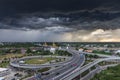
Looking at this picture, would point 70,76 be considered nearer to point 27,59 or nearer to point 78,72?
point 78,72

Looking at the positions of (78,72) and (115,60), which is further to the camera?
(115,60)

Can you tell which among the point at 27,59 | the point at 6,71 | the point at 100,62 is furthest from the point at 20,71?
the point at 100,62

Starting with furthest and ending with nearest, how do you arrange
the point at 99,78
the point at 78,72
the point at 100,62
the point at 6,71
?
the point at 100,62, the point at 6,71, the point at 78,72, the point at 99,78

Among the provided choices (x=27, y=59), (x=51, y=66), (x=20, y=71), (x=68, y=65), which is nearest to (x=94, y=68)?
(x=68, y=65)

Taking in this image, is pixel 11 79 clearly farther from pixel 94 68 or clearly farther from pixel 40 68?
pixel 94 68

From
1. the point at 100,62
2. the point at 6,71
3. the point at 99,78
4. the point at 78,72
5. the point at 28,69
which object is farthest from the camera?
the point at 100,62

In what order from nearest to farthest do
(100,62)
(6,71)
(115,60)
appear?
(6,71)
(100,62)
(115,60)

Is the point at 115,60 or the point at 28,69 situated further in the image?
the point at 115,60

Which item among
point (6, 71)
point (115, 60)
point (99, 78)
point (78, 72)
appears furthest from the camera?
point (115, 60)

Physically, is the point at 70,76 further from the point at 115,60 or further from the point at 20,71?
the point at 115,60
